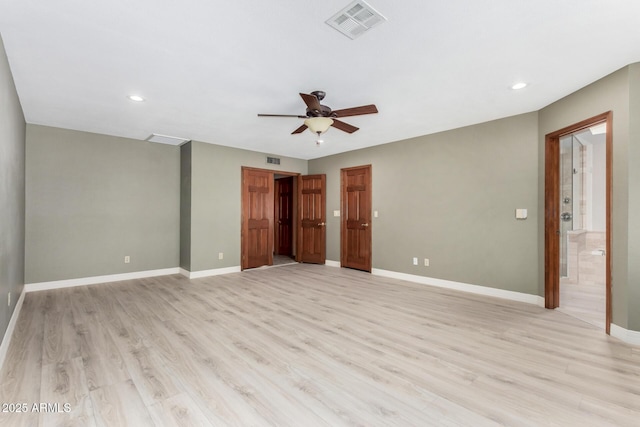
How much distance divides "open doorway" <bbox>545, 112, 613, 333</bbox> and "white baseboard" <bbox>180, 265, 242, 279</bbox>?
524 centimetres

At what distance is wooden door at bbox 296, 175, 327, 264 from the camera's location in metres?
6.90

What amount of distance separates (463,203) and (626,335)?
2.40m

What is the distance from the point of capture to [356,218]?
6.28 meters

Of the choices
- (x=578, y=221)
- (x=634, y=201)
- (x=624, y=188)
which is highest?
(x=624, y=188)

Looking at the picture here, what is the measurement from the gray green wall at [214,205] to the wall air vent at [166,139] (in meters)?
0.17

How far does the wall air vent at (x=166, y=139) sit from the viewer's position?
5.12 metres

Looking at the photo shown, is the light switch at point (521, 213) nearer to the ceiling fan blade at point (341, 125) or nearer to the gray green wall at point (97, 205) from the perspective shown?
the ceiling fan blade at point (341, 125)

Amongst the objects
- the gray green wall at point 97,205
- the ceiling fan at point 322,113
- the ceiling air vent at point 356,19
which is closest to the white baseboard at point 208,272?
the gray green wall at point 97,205

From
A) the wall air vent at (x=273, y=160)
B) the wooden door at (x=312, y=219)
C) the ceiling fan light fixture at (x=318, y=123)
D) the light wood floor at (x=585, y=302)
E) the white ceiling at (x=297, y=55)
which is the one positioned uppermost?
the white ceiling at (x=297, y=55)

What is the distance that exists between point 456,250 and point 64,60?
536 cm

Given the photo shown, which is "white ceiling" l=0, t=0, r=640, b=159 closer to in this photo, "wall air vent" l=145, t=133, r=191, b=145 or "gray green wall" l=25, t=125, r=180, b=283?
"gray green wall" l=25, t=125, r=180, b=283

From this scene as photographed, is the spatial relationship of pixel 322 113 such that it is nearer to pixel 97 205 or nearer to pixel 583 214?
pixel 97 205

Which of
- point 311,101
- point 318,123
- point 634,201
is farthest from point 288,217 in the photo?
point 634,201

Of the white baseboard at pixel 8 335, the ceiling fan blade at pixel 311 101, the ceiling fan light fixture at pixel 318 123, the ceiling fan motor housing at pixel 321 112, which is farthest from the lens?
the ceiling fan light fixture at pixel 318 123
